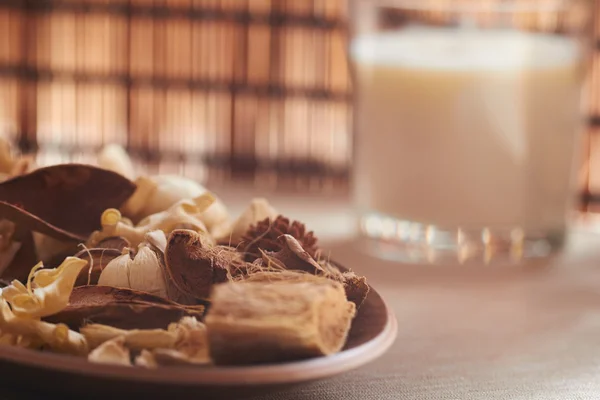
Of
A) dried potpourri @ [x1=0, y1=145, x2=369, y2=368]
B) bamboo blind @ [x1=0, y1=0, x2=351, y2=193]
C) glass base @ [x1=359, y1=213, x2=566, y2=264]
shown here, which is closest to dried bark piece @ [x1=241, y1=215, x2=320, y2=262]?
dried potpourri @ [x1=0, y1=145, x2=369, y2=368]

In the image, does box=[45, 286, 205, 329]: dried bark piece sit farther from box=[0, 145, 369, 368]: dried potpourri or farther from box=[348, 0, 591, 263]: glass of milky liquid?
box=[348, 0, 591, 263]: glass of milky liquid

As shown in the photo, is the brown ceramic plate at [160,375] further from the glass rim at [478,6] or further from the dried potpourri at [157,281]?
the glass rim at [478,6]

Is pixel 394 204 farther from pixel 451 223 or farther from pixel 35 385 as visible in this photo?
pixel 35 385

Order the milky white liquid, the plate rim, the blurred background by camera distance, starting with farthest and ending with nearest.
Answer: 1. the blurred background
2. the milky white liquid
3. the plate rim

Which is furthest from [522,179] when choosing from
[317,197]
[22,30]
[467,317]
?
[22,30]

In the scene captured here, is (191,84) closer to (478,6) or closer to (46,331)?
(478,6)

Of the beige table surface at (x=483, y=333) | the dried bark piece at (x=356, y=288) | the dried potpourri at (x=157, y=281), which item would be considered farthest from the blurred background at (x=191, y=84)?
the dried bark piece at (x=356, y=288)
